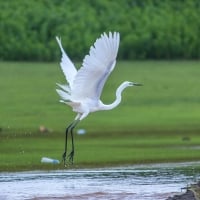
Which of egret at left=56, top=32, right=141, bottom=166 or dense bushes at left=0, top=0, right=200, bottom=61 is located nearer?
egret at left=56, top=32, right=141, bottom=166

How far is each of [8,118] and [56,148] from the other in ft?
13.2

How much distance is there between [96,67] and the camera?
15.4 m

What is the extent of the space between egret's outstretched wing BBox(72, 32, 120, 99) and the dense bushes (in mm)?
20248

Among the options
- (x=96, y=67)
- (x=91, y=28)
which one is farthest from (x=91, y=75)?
(x=91, y=28)

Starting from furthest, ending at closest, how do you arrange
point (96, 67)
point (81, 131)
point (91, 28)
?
1. point (91, 28)
2. point (81, 131)
3. point (96, 67)

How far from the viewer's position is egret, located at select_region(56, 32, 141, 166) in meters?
14.9

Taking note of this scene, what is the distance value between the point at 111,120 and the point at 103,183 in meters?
7.66

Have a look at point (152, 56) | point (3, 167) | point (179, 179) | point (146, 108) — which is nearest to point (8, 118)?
point (146, 108)

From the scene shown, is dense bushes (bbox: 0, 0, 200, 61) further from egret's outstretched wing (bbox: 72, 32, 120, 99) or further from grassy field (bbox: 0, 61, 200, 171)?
egret's outstretched wing (bbox: 72, 32, 120, 99)

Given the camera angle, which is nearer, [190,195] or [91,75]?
[190,195]

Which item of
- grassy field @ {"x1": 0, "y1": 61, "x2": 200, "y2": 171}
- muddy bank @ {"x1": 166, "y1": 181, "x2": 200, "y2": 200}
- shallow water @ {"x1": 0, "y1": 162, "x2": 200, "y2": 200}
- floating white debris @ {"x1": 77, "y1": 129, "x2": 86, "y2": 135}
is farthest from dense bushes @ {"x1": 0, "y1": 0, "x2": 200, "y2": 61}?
muddy bank @ {"x1": 166, "y1": 181, "x2": 200, "y2": 200}

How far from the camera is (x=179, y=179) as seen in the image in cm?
1645

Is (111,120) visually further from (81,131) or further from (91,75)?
(91,75)

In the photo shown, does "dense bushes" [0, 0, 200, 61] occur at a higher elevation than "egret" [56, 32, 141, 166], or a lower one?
higher
